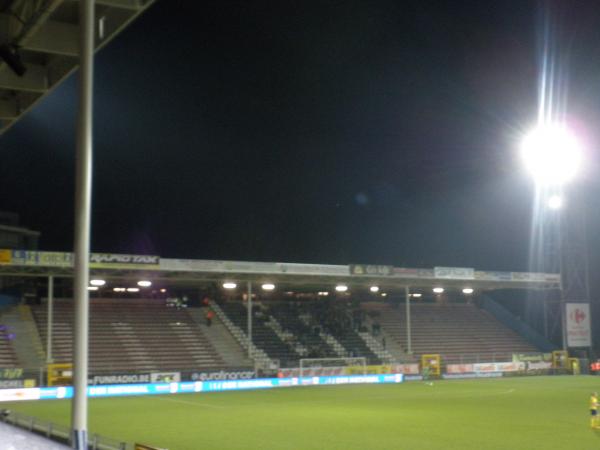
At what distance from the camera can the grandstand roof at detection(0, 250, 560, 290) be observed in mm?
33781

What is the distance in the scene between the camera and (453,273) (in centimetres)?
4388

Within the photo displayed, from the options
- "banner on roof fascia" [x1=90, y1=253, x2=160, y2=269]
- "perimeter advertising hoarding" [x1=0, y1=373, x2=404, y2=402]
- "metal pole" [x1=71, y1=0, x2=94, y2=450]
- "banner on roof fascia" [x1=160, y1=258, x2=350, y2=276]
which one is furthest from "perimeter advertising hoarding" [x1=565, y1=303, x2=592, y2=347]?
"metal pole" [x1=71, y1=0, x2=94, y2=450]

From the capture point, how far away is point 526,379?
42.2 m

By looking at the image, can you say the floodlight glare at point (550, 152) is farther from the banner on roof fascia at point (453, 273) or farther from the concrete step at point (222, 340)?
the concrete step at point (222, 340)

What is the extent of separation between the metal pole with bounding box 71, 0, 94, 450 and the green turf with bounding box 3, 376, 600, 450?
9.01m

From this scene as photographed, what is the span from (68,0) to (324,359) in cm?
3215

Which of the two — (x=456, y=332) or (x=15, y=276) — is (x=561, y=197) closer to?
(x=456, y=332)

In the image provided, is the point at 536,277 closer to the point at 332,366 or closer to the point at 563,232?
the point at 563,232

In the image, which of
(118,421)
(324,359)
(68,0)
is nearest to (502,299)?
(324,359)

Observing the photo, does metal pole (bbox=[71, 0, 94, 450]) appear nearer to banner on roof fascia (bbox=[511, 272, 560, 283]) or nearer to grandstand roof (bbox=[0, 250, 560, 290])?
grandstand roof (bbox=[0, 250, 560, 290])

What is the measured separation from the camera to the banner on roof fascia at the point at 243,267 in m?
36.6

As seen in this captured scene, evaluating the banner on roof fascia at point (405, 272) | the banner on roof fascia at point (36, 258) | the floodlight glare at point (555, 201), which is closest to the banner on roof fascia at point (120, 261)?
the banner on roof fascia at point (36, 258)

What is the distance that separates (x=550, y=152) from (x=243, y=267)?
16311 mm

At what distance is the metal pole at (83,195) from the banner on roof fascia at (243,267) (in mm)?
27958
